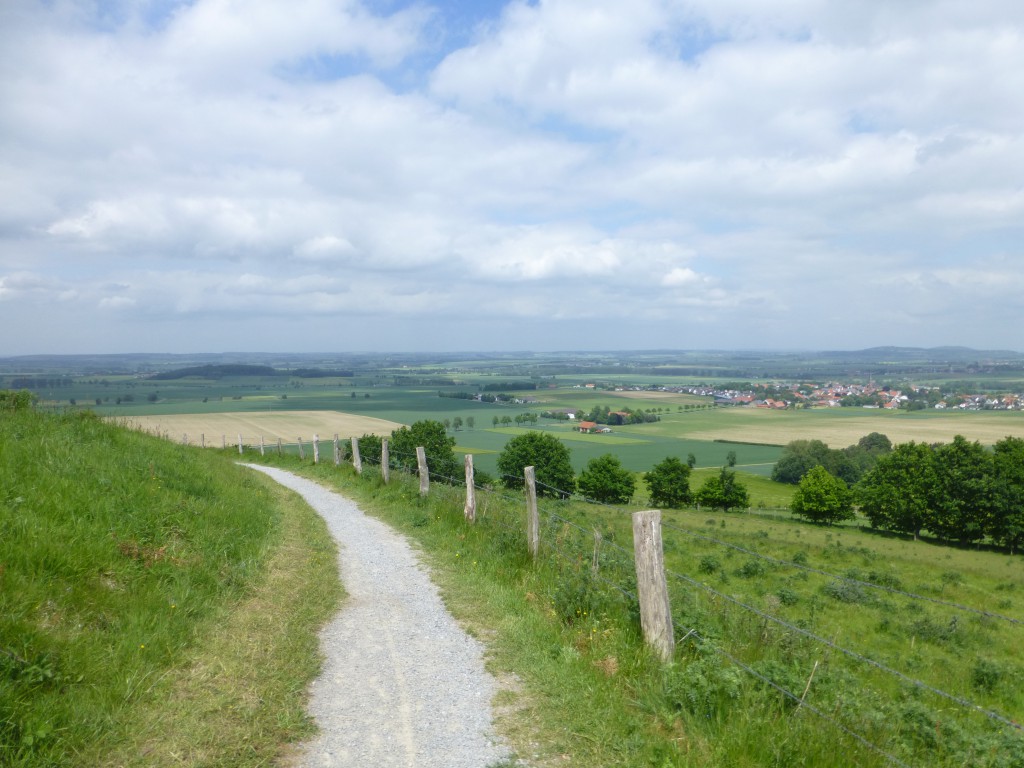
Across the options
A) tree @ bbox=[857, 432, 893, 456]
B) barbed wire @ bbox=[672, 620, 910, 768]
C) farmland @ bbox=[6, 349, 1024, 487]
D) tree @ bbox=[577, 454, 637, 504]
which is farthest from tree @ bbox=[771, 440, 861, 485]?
barbed wire @ bbox=[672, 620, 910, 768]

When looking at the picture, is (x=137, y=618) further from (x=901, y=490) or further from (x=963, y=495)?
(x=901, y=490)

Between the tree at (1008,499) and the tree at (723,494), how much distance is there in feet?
70.9

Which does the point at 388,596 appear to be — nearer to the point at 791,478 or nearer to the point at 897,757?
the point at 897,757

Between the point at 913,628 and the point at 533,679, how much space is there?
634 inches

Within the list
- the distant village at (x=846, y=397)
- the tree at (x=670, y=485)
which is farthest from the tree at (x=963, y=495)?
the distant village at (x=846, y=397)

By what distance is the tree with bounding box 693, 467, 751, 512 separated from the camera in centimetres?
6656

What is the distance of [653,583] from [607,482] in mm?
59860

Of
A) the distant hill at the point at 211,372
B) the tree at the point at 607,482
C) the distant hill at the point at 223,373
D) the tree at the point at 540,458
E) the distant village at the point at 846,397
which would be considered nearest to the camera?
the tree at the point at 540,458

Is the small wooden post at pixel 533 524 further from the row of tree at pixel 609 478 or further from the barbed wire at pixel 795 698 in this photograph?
the row of tree at pixel 609 478

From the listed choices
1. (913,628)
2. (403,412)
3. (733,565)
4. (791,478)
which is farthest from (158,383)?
(913,628)

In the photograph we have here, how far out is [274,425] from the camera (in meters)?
68.6

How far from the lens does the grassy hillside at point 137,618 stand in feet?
15.3

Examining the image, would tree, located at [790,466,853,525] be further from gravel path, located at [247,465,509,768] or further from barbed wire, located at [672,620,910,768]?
barbed wire, located at [672,620,910,768]

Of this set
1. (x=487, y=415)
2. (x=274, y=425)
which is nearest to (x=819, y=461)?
(x=487, y=415)
